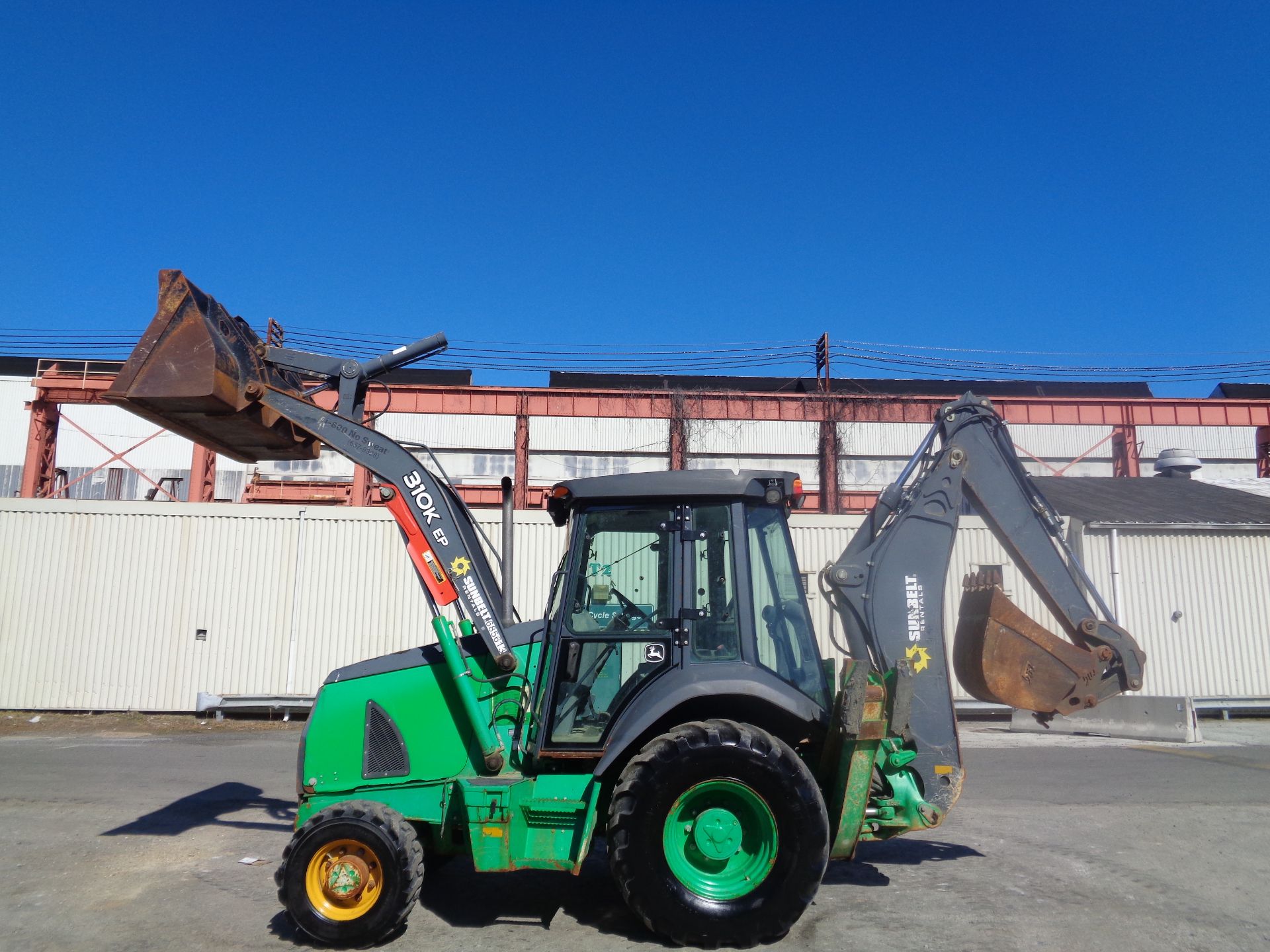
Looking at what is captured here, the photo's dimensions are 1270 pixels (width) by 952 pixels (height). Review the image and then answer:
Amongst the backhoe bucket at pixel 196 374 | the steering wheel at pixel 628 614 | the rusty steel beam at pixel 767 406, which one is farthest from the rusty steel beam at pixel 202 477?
the steering wheel at pixel 628 614

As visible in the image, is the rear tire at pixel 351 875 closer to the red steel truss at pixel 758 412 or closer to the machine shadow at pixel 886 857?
the machine shadow at pixel 886 857

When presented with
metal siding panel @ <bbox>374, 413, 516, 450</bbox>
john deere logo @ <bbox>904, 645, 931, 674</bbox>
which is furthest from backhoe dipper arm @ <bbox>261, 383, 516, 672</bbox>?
metal siding panel @ <bbox>374, 413, 516, 450</bbox>

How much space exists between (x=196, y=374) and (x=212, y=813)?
4.65m

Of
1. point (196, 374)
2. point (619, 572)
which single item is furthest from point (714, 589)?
point (196, 374)

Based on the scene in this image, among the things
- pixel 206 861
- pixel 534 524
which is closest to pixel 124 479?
pixel 534 524

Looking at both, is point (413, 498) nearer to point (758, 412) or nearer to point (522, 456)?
point (522, 456)

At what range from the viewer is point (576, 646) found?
4.91 metres

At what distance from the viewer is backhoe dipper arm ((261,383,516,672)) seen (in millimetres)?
5293

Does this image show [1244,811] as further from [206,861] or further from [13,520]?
[13,520]

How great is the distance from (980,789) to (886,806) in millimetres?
4471

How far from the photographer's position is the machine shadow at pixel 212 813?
717 cm

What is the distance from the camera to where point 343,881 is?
15.1ft

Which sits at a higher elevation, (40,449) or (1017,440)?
(1017,440)

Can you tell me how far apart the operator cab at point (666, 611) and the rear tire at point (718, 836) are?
0.30 m
